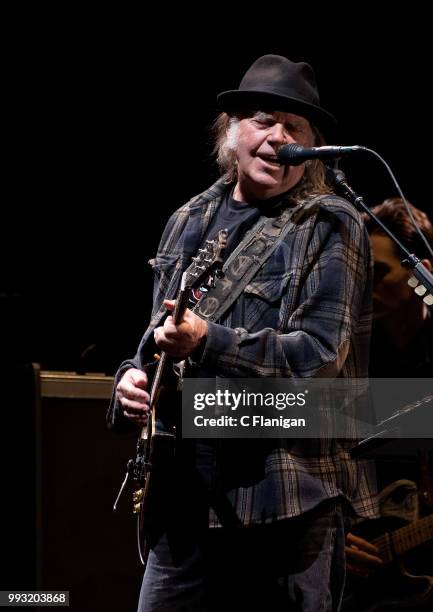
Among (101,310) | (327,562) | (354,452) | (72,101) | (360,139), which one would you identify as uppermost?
(72,101)

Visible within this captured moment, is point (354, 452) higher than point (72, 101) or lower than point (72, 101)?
lower

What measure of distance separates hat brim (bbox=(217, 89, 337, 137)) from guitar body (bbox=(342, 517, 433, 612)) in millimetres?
1630

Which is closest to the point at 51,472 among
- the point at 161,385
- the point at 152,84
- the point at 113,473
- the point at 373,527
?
the point at 113,473

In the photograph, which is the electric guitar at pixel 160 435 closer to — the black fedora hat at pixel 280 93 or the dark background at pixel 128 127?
the black fedora hat at pixel 280 93

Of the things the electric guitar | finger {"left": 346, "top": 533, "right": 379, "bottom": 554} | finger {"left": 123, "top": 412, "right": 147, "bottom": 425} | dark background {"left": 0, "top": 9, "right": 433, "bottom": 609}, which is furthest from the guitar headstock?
dark background {"left": 0, "top": 9, "right": 433, "bottom": 609}

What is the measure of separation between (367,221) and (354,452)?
7.20ft

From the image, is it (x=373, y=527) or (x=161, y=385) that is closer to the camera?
(x=161, y=385)

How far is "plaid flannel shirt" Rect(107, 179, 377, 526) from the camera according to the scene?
2.09 meters

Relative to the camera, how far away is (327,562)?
2.13 meters

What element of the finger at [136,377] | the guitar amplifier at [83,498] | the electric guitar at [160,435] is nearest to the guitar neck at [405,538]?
the guitar amplifier at [83,498]

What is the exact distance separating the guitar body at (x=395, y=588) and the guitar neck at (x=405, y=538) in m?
0.03

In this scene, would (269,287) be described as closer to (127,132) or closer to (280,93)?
(280,93)

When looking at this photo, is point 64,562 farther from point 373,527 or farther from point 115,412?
point 115,412

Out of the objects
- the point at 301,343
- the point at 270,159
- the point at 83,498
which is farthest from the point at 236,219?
the point at 83,498
